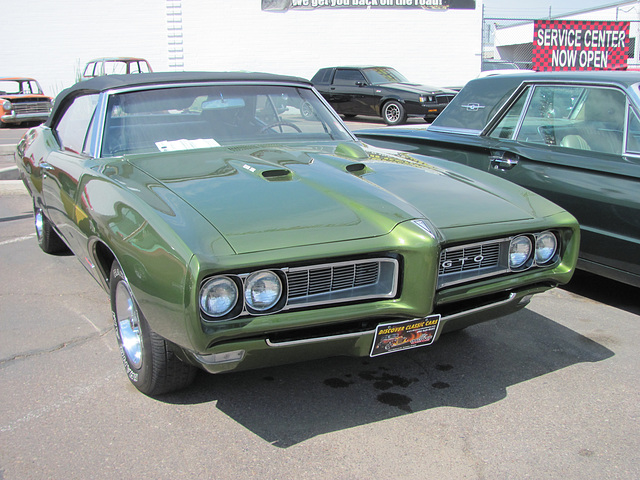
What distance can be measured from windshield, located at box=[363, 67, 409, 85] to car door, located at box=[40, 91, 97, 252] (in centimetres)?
1202

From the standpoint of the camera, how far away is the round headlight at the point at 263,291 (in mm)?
2291

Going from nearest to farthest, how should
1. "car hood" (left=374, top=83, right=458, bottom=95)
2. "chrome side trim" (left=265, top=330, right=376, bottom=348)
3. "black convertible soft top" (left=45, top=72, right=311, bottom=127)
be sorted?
1. "chrome side trim" (left=265, top=330, right=376, bottom=348)
2. "black convertible soft top" (left=45, top=72, right=311, bottom=127)
3. "car hood" (left=374, top=83, right=458, bottom=95)

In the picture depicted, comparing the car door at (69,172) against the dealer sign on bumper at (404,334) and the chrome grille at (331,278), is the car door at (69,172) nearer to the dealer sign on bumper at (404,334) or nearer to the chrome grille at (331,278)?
the chrome grille at (331,278)

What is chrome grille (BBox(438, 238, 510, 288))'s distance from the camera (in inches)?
104

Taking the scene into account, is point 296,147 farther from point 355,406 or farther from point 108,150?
point 355,406

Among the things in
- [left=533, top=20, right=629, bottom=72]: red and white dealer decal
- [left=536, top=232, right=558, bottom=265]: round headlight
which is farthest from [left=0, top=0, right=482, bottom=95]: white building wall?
[left=536, top=232, right=558, bottom=265]: round headlight

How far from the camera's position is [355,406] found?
2830 mm

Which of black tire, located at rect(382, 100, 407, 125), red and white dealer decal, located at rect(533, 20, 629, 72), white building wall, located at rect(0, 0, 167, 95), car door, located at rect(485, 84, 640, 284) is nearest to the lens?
car door, located at rect(485, 84, 640, 284)

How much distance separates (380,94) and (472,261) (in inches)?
514

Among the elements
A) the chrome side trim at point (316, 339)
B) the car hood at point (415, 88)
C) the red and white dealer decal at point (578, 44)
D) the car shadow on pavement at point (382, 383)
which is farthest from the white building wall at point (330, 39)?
the chrome side trim at point (316, 339)

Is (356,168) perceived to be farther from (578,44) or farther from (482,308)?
(578,44)

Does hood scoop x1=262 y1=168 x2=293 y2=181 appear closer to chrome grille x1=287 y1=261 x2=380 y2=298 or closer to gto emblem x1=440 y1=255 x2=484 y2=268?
chrome grille x1=287 y1=261 x2=380 y2=298

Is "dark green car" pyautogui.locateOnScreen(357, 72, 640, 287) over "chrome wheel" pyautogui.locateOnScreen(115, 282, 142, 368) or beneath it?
over

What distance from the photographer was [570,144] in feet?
14.2
